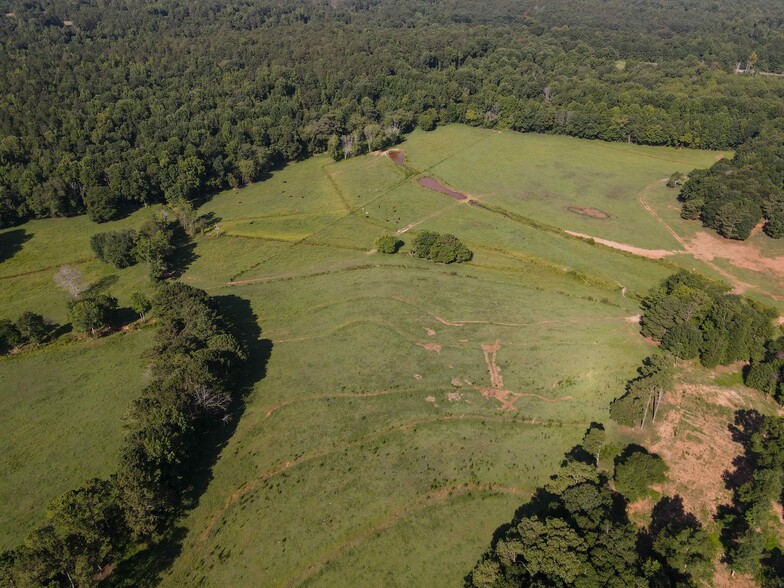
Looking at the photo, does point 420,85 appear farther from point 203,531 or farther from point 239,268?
point 203,531

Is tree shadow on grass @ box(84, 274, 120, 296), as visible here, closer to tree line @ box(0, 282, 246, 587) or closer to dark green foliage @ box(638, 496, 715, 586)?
tree line @ box(0, 282, 246, 587)

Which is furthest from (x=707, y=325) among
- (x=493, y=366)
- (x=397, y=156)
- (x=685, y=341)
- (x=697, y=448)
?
(x=397, y=156)

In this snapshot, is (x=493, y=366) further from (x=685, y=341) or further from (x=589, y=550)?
(x=589, y=550)

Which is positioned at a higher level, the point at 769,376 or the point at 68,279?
the point at 68,279

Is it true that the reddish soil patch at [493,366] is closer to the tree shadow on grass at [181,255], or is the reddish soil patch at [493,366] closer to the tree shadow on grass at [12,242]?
the tree shadow on grass at [181,255]

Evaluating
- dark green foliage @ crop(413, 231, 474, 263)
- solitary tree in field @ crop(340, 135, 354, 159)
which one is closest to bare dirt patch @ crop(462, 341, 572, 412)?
dark green foliage @ crop(413, 231, 474, 263)

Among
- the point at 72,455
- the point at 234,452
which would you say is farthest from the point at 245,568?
the point at 72,455

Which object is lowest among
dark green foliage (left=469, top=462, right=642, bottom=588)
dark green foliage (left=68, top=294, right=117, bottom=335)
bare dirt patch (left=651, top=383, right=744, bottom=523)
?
bare dirt patch (left=651, top=383, right=744, bottom=523)
